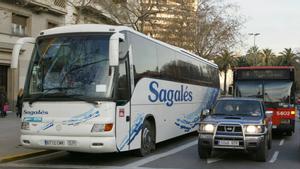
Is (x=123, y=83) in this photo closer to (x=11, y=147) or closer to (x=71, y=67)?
(x=71, y=67)

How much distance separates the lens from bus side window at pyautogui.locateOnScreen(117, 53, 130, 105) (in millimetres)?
11008

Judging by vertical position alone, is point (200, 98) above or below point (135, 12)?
below

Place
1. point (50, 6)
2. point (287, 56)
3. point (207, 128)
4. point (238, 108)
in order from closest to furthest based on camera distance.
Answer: point (207, 128) < point (238, 108) < point (50, 6) < point (287, 56)

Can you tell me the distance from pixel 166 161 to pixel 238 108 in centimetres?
272

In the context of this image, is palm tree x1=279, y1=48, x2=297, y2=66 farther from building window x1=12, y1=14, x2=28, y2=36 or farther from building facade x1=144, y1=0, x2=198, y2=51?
building window x1=12, y1=14, x2=28, y2=36

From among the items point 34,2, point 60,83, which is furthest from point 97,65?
point 34,2

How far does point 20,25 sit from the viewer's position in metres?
29.5

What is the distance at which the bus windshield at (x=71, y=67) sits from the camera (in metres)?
10.7

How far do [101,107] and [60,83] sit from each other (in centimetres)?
115

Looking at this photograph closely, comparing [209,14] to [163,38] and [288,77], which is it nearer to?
[163,38]

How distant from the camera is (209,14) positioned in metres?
43.9


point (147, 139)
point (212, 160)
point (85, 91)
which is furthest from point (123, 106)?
point (212, 160)

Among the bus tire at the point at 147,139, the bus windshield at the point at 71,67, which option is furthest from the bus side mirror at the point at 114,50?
the bus tire at the point at 147,139

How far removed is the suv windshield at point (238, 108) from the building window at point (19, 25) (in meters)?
18.8
